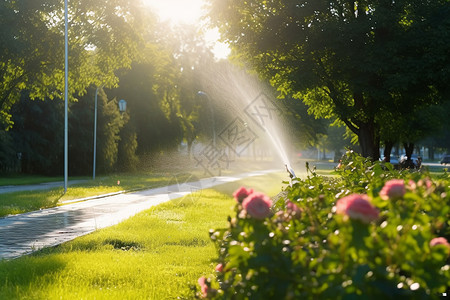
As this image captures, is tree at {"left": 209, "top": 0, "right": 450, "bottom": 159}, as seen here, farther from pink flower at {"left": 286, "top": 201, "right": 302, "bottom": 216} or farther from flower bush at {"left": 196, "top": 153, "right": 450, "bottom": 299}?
flower bush at {"left": 196, "top": 153, "right": 450, "bottom": 299}

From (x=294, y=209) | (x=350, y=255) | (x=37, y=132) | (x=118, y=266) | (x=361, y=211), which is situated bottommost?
(x=118, y=266)

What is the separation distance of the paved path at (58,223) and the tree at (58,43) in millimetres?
7558

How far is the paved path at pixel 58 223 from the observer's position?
1134 cm

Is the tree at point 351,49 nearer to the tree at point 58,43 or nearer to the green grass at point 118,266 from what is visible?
the tree at point 58,43

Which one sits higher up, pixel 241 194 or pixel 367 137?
pixel 367 137

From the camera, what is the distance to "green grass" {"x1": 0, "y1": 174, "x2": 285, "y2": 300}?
7070 millimetres

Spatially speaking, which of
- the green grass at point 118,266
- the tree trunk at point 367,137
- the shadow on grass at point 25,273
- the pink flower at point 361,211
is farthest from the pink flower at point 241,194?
the tree trunk at point 367,137

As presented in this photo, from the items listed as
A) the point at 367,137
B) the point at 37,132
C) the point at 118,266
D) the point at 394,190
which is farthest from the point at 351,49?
the point at 37,132

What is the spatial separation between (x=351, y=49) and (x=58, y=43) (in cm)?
1270

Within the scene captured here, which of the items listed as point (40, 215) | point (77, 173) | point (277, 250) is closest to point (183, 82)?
point (77, 173)

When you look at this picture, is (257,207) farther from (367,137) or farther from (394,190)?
(367,137)

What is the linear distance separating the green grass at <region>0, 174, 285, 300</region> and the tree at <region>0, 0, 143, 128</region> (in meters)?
14.8

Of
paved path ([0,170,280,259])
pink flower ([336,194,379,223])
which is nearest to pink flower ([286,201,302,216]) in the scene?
pink flower ([336,194,379,223])

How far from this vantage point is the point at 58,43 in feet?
87.9
